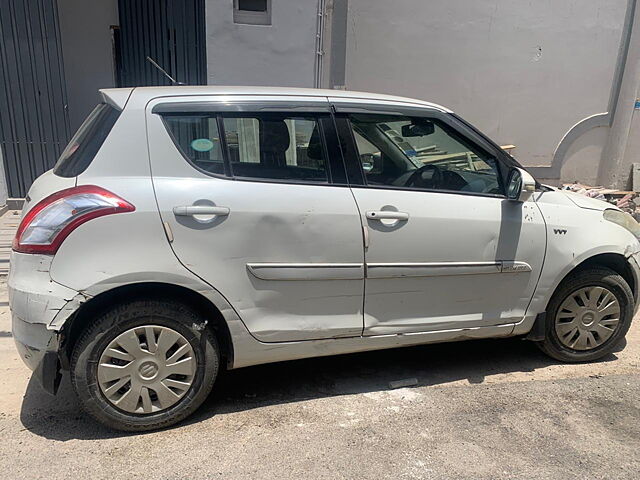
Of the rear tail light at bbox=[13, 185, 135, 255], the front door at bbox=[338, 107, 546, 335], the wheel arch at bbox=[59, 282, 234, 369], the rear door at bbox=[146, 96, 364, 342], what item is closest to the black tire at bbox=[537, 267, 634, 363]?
the front door at bbox=[338, 107, 546, 335]

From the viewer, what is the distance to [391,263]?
2873 mm

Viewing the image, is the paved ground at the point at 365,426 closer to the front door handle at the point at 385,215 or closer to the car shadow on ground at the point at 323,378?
the car shadow on ground at the point at 323,378

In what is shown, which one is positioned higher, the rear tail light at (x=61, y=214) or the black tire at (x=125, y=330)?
the rear tail light at (x=61, y=214)

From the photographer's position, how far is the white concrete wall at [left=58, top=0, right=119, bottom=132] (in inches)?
326

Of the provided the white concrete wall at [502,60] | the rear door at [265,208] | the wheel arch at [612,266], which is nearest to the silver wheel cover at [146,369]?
the rear door at [265,208]

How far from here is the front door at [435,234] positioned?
2873 millimetres

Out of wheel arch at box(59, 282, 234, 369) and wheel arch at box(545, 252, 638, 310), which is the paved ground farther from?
wheel arch at box(545, 252, 638, 310)

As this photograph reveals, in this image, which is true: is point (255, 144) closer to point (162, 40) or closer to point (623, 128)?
point (162, 40)

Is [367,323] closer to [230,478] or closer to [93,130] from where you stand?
[230,478]

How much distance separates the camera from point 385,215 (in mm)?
2820

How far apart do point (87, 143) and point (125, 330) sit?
3.23 ft

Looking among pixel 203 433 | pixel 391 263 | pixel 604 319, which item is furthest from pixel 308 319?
pixel 604 319

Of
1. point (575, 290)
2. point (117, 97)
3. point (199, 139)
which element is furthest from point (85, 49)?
point (575, 290)

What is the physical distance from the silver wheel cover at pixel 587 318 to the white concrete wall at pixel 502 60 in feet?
18.6
